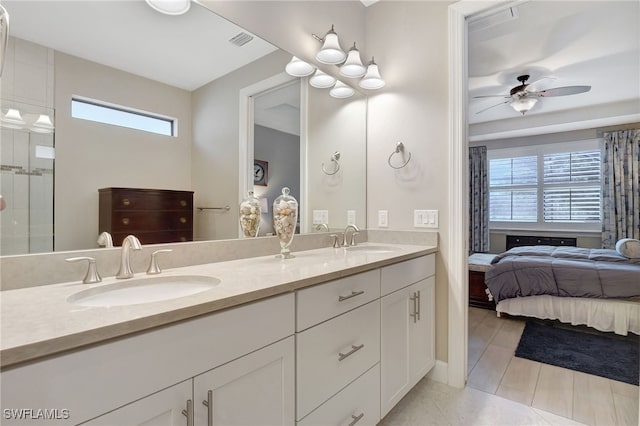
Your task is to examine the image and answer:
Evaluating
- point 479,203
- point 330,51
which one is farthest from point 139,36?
point 479,203

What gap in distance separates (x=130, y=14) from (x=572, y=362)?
3356mm

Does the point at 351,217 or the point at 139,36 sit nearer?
the point at 139,36

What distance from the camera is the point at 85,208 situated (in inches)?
41.9

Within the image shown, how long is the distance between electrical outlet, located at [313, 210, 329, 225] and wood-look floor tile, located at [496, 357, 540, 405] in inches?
59.4

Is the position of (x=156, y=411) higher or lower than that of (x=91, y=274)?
lower

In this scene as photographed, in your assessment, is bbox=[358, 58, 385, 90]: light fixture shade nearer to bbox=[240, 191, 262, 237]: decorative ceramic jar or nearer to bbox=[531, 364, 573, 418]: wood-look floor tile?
bbox=[240, 191, 262, 237]: decorative ceramic jar

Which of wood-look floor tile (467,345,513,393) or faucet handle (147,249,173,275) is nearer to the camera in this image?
faucet handle (147,249,173,275)

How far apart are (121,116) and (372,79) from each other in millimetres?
1656

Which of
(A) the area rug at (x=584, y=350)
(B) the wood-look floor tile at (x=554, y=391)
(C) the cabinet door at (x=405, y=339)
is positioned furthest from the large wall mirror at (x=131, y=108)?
(A) the area rug at (x=584, y=350)

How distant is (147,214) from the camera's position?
4.01ft

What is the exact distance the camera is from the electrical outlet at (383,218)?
231 centimetres

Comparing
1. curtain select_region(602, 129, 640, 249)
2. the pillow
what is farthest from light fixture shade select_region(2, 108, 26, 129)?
curtain select_region(602, 129, 640, 249)

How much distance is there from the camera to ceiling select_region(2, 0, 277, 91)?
Answer: 3.26 feet

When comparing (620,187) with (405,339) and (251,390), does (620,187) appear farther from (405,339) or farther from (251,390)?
(251,390)
